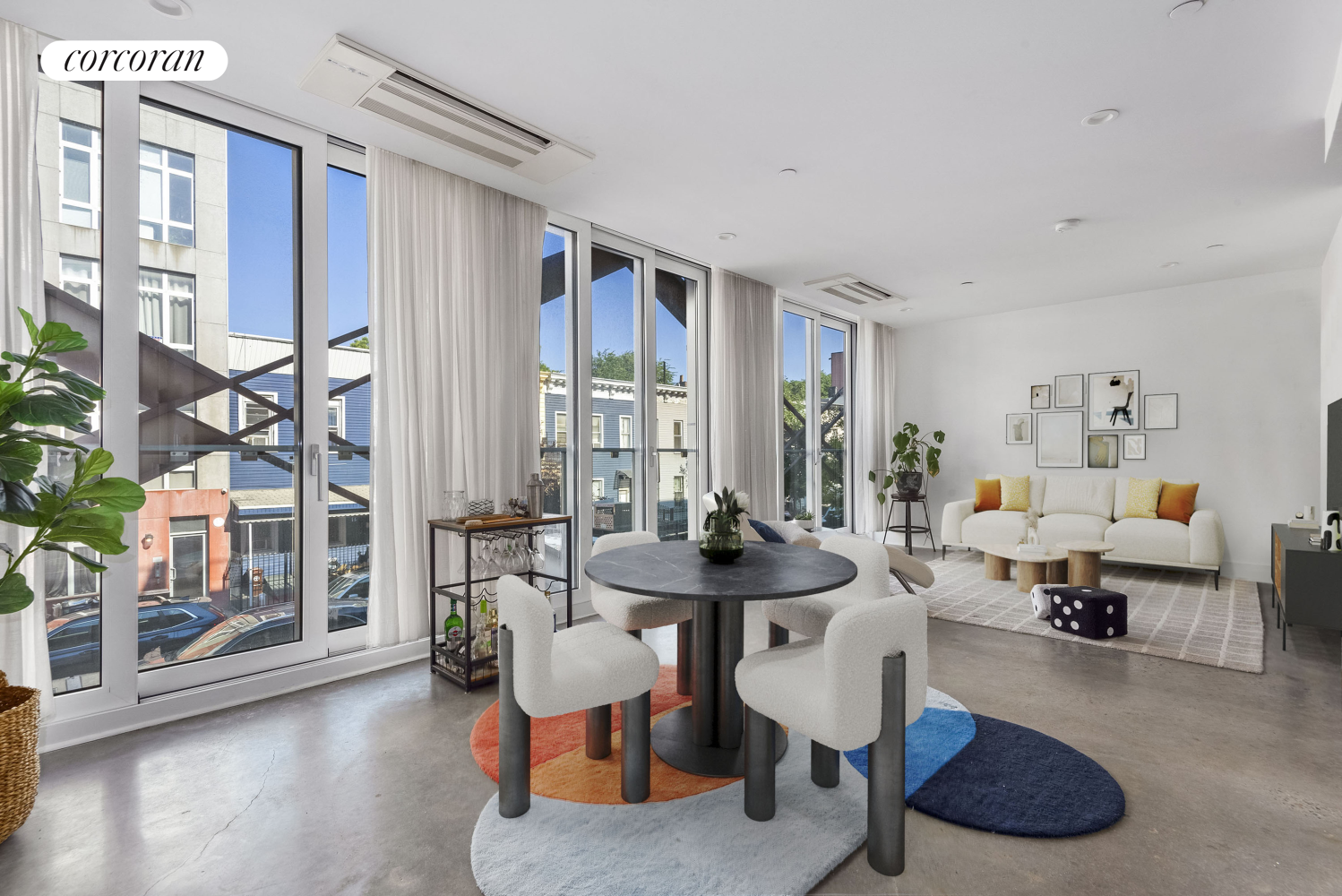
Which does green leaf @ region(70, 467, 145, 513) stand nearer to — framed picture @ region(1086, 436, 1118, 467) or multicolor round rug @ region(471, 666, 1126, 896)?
multicolor round rug @ region(471, 666, 1126, 896)

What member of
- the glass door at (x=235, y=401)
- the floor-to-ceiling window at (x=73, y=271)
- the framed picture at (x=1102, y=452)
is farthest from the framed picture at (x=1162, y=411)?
the floor-to-ceiling window at (x=73, y=271)

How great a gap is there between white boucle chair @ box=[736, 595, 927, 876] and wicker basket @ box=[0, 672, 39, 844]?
2261 millimetres

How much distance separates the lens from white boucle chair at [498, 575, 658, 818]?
197 cm

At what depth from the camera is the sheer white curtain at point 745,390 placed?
581 cm

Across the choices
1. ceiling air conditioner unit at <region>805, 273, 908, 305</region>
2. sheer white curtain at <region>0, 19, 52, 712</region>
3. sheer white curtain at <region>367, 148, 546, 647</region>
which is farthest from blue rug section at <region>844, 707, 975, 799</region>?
ceiling air conditioner unit at <region>805, 273, 908, 305</region>

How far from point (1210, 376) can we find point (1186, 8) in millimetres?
5364

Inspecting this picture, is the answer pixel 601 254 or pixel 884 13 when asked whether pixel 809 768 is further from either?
pixel 601 254

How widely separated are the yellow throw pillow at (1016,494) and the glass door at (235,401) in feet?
21.2

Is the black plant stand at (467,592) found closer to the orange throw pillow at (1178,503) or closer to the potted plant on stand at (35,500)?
the potted plant on stand at (35,500)

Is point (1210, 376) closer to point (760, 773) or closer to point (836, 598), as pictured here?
point (836, 598)

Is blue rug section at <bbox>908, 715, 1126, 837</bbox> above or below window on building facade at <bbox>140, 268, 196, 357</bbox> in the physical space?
below

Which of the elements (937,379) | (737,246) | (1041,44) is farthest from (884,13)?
(937,379)

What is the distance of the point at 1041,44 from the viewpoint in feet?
8.59

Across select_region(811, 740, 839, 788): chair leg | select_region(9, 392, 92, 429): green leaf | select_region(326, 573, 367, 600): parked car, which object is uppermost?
select_region(9, 392, 92, 429): green leaf
